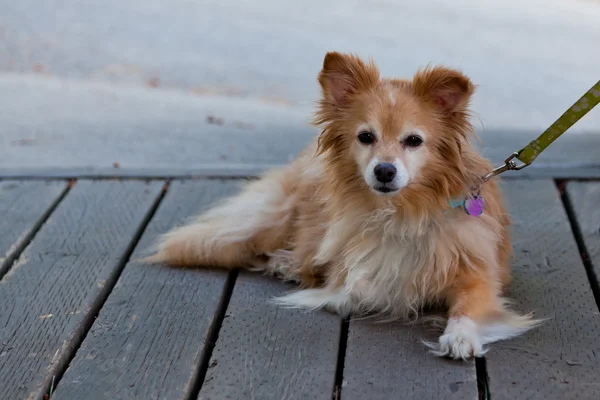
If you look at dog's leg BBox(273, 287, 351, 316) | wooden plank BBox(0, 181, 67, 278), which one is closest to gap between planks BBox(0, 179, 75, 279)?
wooden plank BBox(0, 181, 67, 278)

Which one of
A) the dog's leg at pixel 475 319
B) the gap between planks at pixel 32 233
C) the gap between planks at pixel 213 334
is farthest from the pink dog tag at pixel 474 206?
the gap between planks at pixel 32 233

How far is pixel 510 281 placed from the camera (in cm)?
317

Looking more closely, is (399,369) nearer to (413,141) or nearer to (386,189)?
(386,189)

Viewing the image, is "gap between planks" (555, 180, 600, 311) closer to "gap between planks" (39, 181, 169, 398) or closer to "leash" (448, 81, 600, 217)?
"leash" (448, 81, 600, 217)

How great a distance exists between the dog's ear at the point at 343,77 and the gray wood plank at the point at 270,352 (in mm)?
798

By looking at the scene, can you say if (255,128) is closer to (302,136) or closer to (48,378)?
(302,136)

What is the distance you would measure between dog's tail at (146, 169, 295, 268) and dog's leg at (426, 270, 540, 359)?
0.88m

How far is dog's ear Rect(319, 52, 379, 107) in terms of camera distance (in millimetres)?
2889

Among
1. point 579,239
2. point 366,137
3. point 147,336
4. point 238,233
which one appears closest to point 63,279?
point 147,336

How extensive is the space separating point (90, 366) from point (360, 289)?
988 millimetres

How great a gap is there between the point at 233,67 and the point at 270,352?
4812 millimetres

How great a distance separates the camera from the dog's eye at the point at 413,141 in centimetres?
280

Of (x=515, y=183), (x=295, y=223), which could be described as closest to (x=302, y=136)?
(x=515, y=183)

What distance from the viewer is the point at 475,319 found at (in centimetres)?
274
